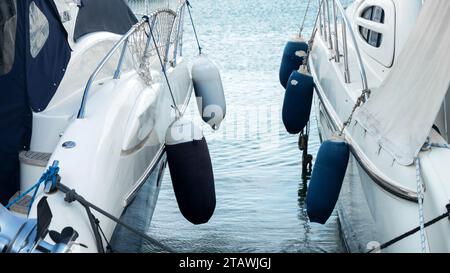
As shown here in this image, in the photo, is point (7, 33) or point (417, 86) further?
point (7, 33)

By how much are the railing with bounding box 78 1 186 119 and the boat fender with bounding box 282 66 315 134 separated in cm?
121

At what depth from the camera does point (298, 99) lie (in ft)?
18.1

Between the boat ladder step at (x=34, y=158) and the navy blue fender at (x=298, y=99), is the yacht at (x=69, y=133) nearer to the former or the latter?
the boat ladder step at (x=34, y=158)

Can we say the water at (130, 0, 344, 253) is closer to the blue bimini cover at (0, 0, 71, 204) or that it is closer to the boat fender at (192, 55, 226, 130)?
the boat fender at (192, 55, 226, 130)

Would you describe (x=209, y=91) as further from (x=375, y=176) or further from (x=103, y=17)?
(x=375, y=176)

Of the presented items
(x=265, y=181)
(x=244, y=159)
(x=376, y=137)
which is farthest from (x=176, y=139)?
(x=244, y=159)

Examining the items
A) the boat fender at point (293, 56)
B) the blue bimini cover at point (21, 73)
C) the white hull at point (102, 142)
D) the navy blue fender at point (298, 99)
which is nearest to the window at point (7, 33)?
the blue bimini cover at point (21, 73)

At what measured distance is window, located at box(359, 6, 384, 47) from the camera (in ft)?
15.0

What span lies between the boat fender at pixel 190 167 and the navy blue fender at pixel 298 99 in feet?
5.88

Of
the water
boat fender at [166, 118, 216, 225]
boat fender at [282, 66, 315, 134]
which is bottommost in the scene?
the water

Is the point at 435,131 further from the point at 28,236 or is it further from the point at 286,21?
the point at 286,21

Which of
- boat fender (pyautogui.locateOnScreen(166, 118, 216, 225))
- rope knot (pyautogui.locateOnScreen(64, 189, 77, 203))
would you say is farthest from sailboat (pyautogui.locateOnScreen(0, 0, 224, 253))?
boat fender (pyautogui.locateOnScreen(166, 118, 216, 225))

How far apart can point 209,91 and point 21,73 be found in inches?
122

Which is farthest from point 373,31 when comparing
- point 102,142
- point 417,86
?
point 102,142
